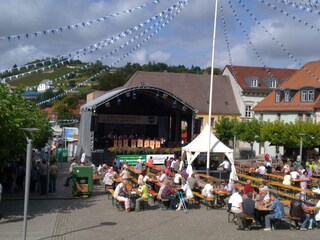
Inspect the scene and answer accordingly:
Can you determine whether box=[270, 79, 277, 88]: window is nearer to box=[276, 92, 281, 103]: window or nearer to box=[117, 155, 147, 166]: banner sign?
box=[276, 92, 281, 103]: window

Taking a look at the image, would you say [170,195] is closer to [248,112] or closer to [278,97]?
[278,97]

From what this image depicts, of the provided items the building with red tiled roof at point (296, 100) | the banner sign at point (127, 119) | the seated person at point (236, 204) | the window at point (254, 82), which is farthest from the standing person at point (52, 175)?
the window at point (254, 82)

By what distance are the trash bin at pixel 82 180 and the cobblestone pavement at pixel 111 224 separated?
116cm

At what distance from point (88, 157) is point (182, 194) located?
1758 centimetres

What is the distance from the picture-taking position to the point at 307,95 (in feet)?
161

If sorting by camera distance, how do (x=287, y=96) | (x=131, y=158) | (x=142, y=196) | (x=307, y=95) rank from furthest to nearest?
1. (x=287, y=96)
2. (x=307, y=95)
3. (x=131, y=158)
4. (x=142, y=196)

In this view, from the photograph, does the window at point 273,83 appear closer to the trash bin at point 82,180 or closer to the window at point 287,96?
the window at point 287,96

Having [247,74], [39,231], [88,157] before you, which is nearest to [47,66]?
[39,231]

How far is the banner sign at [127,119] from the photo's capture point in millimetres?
43812

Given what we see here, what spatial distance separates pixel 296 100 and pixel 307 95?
63.5 inches

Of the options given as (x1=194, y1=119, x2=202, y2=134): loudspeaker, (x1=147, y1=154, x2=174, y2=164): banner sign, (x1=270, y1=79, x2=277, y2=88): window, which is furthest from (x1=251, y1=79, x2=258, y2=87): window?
(x1=147, y1=154, x2=174, y2=164): banner sign

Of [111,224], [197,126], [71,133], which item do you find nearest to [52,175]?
[111,224]

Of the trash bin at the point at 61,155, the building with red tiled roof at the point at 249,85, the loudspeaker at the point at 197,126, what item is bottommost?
the trash bin at the point at 61,155

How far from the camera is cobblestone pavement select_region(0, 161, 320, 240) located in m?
14.2
